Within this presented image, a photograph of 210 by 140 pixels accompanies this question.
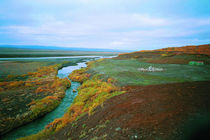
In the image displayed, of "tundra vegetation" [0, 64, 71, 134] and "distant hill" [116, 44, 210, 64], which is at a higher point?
"distant hill" [116, 44, 210, 64]

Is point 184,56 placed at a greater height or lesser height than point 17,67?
greater

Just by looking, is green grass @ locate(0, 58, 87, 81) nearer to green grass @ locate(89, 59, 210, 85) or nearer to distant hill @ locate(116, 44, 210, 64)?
green grass @ locate(89, 59, 210, 85)

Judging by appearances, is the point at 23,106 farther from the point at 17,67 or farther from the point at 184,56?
the point at 184,56

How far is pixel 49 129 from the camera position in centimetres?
1085

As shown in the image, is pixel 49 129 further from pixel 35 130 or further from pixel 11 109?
pixel 11 109

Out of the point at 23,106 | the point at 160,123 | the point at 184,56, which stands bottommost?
the point at 23,106

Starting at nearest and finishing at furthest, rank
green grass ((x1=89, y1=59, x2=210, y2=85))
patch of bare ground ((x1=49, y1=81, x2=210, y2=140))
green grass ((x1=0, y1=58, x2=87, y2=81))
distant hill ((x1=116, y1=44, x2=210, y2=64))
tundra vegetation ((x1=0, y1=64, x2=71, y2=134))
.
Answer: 1. patch of bare ground ((x1=49, y1=81, x2=210, y2=140))
2. tundra vegetation ((x1=0, y1=64, x2=71, y2=134))
3. green grass ((x1=89, y1=59, x2=210, y2=85))
4. green grass ((x1=0, y1=58, x2=87, y2=81))
5. distant hill ((x1=116, y1=44, x2=210, y2=64))

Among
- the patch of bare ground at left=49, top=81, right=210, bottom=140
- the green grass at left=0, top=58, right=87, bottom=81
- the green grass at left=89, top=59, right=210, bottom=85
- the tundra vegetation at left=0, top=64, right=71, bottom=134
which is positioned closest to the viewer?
the patch of bare ground at left=49, top=81, right=210, bottom=140

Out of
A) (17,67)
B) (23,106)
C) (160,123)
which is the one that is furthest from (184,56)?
(17,67)

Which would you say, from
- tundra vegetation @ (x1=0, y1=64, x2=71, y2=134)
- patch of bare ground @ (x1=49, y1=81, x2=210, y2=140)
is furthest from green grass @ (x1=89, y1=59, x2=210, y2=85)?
tundra vegetation @ (x1=0, y1=64, x2=71, y2=134)

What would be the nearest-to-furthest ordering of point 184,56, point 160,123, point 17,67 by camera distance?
point 160,123 → point 184,56 → point 17,67

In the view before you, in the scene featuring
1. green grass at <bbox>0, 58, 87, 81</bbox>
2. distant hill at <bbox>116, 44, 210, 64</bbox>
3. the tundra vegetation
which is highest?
distant hill at <bbox>116, 44, 210, 64</bbox>

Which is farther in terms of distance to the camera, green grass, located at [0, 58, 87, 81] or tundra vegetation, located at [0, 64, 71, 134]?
green grass, located at [0, 58, 87, 81]

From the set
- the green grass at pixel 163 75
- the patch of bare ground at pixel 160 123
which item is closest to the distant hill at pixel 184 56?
the green grass at pixel 163 75
